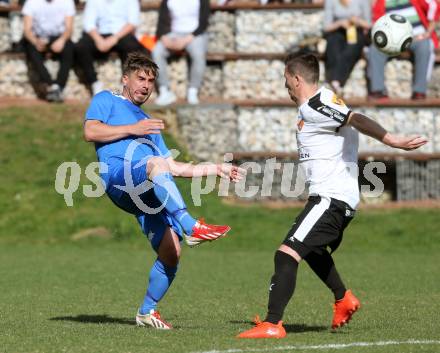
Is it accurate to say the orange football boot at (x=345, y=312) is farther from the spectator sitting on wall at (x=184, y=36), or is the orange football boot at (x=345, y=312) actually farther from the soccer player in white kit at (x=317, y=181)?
the spectator sitting on wall at (x=184, y=36)

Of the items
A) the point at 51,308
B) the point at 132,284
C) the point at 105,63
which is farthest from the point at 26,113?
the point at 51,308

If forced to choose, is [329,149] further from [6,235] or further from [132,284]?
[6,235]

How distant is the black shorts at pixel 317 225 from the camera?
Answer: 8.24 metres

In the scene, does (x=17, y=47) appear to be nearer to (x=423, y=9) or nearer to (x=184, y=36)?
(x=184, y=36)

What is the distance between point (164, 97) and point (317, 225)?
1264cm

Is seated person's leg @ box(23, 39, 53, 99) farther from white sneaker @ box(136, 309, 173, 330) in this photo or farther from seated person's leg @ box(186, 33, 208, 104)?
white sneaker @ box(136, 309, 173, 330)

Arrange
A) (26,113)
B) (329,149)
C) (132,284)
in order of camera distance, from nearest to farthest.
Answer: (329,149)
(132,284)
(26,113)

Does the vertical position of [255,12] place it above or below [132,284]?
above

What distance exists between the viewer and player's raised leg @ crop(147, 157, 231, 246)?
834 centimetres

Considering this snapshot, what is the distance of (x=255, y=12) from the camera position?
21.6m

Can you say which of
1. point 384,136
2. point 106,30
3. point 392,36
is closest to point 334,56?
point 106,30

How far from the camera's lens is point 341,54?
66.2ft

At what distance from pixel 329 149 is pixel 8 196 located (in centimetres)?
1143

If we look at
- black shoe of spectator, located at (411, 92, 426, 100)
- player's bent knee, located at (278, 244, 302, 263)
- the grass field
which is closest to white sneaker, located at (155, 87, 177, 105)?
the grass field
